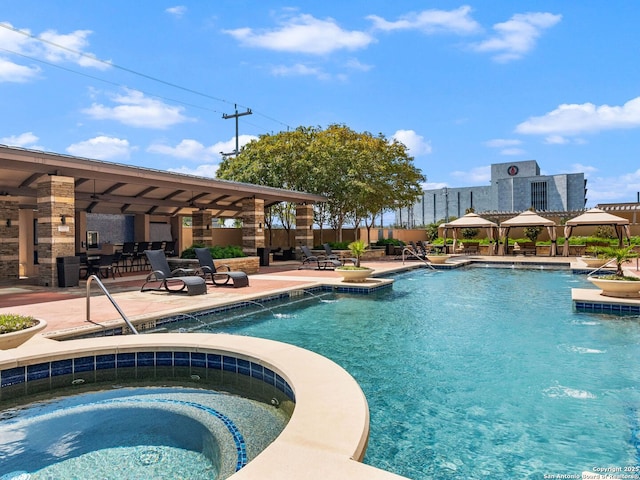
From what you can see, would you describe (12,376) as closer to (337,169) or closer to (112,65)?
(112,65)

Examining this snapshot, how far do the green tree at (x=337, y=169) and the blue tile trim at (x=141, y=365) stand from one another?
62.4 feet

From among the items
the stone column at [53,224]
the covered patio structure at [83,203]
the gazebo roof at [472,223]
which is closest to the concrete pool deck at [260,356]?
the stone column at [53,224]

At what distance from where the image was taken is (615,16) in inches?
456

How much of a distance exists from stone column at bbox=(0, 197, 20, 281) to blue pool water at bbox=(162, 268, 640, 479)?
10011 mm

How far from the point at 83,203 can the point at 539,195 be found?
93.8 metres

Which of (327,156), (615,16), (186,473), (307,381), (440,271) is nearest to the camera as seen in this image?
(186,473)

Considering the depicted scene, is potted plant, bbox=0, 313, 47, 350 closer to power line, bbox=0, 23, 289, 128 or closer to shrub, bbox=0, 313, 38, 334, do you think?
shrub, bbox=0, 313, 38, 334

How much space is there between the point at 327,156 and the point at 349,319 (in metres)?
16.7

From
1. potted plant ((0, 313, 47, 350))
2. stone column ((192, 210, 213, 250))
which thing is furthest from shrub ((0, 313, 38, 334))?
stone column ((192, 210, 213, 250))

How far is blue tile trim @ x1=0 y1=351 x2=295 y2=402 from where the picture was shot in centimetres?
453

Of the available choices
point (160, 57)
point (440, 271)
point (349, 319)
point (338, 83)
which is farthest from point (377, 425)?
point (160, 57)

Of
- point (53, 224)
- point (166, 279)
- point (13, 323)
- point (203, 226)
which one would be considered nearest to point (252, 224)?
point (203, 226)

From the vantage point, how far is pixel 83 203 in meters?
16.6

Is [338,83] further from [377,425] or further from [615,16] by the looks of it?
[377,425]
